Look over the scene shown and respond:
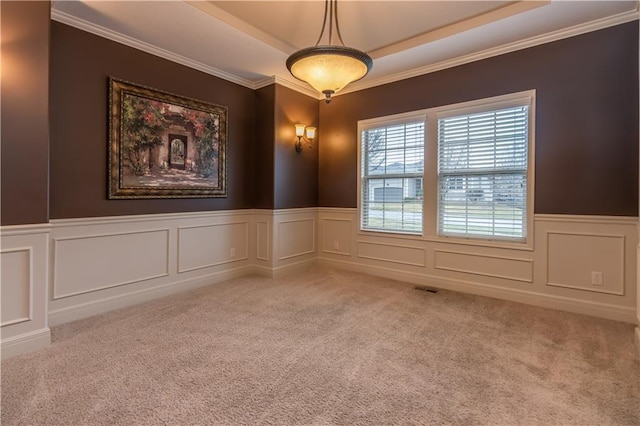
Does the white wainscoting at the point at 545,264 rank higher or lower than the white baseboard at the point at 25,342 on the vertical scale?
higher

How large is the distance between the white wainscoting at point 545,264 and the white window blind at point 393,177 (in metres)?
0.24

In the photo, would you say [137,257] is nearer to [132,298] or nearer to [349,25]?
[132,298]

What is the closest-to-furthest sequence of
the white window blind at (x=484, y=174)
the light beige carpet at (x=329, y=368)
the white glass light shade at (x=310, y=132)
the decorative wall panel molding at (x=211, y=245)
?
the light beige carpet at (x=329, y=368)
the white window blind at (x=484, y=174)
the decorative wall panel molding at (x=211, y=245)
the white glass light shade at (x=310, y=132)

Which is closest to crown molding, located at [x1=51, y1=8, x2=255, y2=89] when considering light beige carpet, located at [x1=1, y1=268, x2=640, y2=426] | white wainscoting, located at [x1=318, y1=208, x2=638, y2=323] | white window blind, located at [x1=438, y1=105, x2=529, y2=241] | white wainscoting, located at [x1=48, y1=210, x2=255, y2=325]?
white wainscoting, located at [x1=48, y1=210, x2=255, y2=325]

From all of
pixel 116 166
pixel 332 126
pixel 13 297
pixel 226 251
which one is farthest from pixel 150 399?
pixel 332 126

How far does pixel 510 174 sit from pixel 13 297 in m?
4.49

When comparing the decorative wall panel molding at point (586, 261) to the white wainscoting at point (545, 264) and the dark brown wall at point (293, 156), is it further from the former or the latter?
the dark brown wall at point (293, 156)

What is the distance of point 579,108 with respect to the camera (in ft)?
10.00

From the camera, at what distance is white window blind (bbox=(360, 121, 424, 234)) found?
4160 millimetres

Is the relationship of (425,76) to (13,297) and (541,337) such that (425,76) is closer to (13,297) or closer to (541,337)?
(541,337)

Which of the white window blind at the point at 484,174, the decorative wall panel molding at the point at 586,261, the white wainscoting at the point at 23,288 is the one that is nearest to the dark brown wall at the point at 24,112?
the white wainscoting at the point at 23,288

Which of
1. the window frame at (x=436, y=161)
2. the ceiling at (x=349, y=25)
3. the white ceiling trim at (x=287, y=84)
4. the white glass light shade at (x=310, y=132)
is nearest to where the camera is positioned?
the ceiling at (x=349, y=25)

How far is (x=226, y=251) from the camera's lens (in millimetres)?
4285

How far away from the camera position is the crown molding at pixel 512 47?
287 cm
